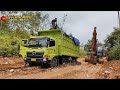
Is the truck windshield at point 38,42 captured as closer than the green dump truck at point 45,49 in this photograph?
No

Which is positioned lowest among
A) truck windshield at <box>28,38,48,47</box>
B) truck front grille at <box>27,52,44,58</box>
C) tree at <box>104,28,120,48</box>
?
truck front grille at <box>27,52,44,58</box>

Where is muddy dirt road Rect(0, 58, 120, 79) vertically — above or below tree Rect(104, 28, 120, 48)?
below

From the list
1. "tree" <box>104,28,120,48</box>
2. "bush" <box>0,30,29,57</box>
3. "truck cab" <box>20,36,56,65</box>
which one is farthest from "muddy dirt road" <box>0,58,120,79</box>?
"tree" <box>104,28,120,48</box>

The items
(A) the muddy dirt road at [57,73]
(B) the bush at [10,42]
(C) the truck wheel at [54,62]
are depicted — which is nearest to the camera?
(A) the muddy dirt road at [57,73]

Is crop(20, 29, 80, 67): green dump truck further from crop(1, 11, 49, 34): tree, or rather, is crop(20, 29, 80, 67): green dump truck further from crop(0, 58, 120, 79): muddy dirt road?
crop(1, 11, 49, 34): tree

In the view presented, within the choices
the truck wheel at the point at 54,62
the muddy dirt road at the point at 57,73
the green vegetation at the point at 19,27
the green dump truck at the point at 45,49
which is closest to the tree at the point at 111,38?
the green vegetation at the point at 19,27

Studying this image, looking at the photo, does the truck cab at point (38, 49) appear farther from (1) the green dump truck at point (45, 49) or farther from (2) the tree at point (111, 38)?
(2) the tree at point (111, 38)

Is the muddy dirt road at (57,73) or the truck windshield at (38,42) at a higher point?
the truck windshield at (38,42)

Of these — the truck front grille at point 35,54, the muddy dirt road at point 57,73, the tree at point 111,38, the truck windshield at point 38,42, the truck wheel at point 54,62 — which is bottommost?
the muddy dirt road at point 57,73

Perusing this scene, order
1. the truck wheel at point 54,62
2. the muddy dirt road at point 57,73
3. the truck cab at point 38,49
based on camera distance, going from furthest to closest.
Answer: the truck wheel at point 54,62
the truck cab at point 38,49
the muddy dirt road at point 57,73
